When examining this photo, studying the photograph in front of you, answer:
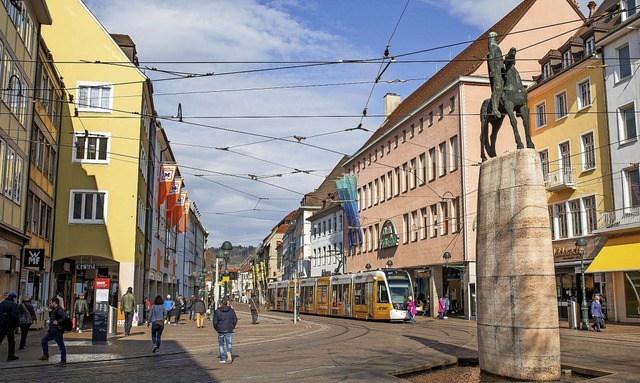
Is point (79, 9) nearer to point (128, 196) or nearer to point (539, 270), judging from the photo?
point (128, 196)

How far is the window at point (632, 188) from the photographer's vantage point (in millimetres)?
32406

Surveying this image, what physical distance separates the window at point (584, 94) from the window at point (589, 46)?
1.55 meters

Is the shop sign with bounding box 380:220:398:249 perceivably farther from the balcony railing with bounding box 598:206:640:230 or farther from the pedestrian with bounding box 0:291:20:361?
the pedestrian with bounding box 0:291:20:361

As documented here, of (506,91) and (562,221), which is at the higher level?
(506,91)

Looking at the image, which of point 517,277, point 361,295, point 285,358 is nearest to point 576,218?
point 361,295

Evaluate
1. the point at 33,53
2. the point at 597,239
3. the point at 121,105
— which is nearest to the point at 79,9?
the point at 121,105

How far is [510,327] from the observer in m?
13.0

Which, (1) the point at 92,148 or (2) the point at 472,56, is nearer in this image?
(1) the point at 92,148

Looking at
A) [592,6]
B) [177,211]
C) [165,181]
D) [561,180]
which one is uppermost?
[592,6]

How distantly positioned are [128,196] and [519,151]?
26.5 meters

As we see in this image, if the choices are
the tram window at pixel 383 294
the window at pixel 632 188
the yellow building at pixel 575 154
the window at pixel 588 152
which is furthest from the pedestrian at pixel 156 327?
the window at pixel 588 152

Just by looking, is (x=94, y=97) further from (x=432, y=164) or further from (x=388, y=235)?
(x=388, y=235)

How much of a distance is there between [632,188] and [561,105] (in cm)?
803

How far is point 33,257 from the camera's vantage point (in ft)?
93.1
